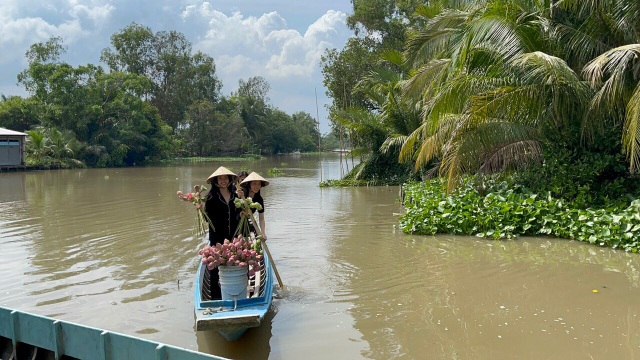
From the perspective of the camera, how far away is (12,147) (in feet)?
122

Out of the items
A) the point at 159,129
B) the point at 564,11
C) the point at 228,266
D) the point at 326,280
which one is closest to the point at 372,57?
the point at 564,11

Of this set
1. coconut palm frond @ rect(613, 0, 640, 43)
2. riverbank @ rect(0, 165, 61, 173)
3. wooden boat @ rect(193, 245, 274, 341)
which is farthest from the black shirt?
riverbank @ rect(0, 165, 61, 173)

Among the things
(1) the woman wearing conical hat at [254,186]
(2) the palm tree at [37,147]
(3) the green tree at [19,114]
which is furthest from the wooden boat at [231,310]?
(3) the green tree at [19,114]

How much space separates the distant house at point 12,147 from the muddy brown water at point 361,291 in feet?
88.0

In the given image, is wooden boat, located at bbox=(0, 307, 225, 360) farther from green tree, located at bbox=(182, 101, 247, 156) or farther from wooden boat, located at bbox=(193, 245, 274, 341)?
green tree, located at bbox=(182, 101, 247, 156)

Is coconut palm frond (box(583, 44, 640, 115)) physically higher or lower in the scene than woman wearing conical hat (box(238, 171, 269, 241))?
higher

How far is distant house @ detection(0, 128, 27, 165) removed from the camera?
36.6 meters

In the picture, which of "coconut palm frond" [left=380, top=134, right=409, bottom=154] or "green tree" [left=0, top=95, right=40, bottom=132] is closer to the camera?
"coconut palm frond" [left=380, top=134, right=409, bottom=154]

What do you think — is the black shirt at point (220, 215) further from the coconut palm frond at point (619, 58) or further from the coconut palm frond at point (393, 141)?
the coconut palm frond at point (393, 141)

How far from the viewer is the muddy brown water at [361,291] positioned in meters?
5.66

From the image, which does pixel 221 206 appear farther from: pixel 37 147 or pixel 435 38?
pixel 37 147

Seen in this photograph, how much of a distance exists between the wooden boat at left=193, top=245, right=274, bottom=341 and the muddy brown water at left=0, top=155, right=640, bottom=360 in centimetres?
40

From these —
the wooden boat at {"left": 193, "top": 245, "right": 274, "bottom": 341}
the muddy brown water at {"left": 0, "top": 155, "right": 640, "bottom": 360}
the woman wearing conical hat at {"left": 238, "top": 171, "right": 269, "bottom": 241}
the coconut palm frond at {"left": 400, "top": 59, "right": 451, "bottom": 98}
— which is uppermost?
the coconut palm frond at {"left": 400, "top": 59, "right": 451, "bottom": 98}

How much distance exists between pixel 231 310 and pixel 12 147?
1487 inches
